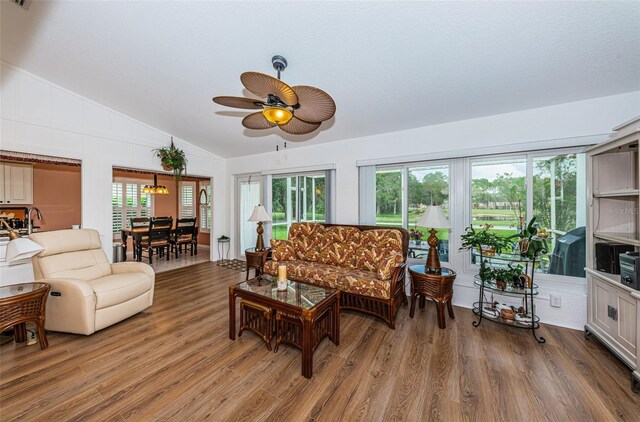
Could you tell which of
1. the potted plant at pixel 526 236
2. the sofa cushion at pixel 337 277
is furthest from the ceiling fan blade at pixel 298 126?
the potted plant at pixel 526 236

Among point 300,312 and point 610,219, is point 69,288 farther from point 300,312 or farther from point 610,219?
point 610,219

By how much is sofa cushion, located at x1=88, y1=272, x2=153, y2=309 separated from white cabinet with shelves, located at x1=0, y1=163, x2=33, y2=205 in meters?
3.81

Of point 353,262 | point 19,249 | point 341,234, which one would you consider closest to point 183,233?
point 19,249

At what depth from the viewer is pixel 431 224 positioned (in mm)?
2785

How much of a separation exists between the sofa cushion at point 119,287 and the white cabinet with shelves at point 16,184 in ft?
12.5

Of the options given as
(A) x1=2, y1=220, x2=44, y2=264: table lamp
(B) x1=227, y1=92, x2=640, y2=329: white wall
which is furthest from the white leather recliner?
(B) x1=227, y1=92, x2=640, y2=329: white wall

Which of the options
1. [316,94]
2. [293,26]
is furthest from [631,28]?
[293,26]

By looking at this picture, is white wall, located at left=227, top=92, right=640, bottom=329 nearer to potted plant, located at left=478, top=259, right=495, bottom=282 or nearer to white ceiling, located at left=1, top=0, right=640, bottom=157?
white ceiling, located at left=1, top=0, right=640, bottom=157

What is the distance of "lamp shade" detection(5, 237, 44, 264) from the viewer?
6.27ft

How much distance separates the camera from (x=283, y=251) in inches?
146

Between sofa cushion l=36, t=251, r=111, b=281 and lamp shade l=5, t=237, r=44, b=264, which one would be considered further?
sofa cushion l=36, t=251, r=111, b=281

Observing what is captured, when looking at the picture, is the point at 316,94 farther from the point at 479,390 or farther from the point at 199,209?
the point at 199,209

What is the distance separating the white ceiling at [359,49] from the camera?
176 cm

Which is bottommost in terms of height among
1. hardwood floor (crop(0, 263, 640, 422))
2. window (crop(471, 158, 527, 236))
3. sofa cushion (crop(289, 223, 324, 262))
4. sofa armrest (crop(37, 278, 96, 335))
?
hardwood floor (crop(0, 263, 640, 422))
